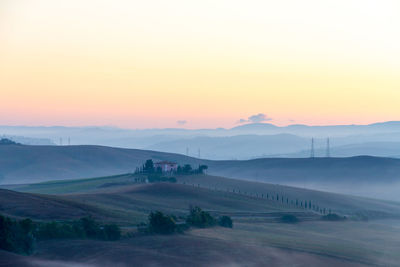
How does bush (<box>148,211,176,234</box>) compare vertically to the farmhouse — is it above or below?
below

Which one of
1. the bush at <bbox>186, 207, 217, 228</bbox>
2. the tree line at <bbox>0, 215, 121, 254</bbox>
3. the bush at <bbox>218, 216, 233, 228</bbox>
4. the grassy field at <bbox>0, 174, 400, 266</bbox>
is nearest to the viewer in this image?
the tree line at <bbox>0, 215, 121, 254</bbox>

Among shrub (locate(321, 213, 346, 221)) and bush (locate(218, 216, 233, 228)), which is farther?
shrub (locate(321, 213, 346, 221))

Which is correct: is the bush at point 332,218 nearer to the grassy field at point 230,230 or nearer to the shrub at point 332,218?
the shrub at point 332,218

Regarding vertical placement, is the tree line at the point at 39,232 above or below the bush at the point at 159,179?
below

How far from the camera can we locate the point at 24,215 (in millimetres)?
81812

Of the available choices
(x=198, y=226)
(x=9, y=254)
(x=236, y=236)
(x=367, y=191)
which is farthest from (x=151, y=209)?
(x=367, y=191)

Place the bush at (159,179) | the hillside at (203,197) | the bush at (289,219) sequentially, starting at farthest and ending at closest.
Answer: the bush at (159,179)
the hillside at (203,197)
the bush at (289,219)

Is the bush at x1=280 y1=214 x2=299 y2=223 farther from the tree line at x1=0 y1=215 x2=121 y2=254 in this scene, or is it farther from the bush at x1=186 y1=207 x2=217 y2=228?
the tree line at x1=0 y1=215 x2=121 y2=254

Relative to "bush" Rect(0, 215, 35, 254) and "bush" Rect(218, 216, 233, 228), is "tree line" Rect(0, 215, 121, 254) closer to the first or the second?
"bush" Rect(0, 215, 35, 254)

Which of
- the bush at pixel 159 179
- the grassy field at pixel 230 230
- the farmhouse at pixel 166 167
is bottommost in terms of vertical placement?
the grassy field at pixel 230 230

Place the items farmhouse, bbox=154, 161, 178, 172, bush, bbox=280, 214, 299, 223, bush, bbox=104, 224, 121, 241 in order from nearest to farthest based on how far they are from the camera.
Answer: bush, bbox=104, 224, 121, 241 < bush, bbox=280, 214, 299, 223 < farmhouse, bbox=154, 161, 178, 172

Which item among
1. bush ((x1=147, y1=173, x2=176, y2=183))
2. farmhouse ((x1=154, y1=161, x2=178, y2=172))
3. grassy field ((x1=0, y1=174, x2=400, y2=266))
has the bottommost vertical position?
grassy field ((x1=0, y1=174, x2=400, y2=266))

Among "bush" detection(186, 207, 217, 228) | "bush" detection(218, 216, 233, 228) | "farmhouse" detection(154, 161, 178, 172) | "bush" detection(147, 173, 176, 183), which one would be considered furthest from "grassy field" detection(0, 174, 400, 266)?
"farmhouse" detection(154, 161, 178, 172)

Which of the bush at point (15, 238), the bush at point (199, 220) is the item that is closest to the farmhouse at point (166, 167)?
the bush at point (199, 220)
